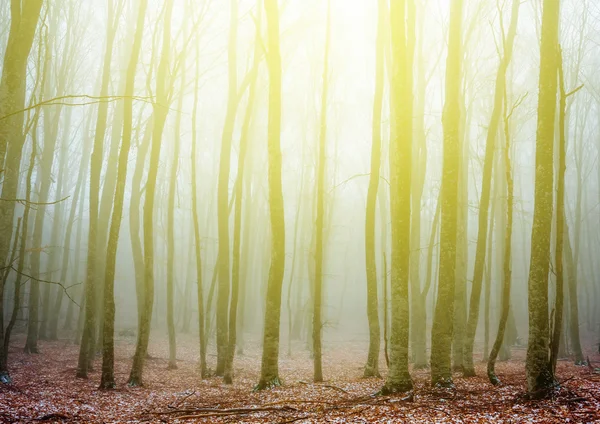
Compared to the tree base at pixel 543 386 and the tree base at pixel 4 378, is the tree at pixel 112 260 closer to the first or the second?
the tree base at pixel 4 378

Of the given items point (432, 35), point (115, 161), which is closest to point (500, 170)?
point (432, 35)

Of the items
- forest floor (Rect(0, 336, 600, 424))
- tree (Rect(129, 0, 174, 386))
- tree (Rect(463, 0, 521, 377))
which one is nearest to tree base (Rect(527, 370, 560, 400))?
forest floor (Rect(0, 336, 600, 424))

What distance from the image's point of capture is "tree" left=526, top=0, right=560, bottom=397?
17.6 ft

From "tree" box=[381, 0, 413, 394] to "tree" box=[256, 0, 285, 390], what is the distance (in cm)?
240

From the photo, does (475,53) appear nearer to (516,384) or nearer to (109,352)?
(516,384)

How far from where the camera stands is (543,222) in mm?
5559

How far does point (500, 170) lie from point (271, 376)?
12551 millimetres

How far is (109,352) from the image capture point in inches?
315

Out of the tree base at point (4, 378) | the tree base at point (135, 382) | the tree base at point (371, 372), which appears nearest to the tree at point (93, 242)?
the tree base at point (135, 382)

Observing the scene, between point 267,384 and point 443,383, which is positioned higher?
point 443,383

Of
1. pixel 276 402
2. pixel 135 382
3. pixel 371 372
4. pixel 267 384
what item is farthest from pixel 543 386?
pixel 135 382

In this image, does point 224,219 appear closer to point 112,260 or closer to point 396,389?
point 112,260

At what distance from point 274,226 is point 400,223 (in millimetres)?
2721

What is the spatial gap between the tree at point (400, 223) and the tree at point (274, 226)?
240 cm
